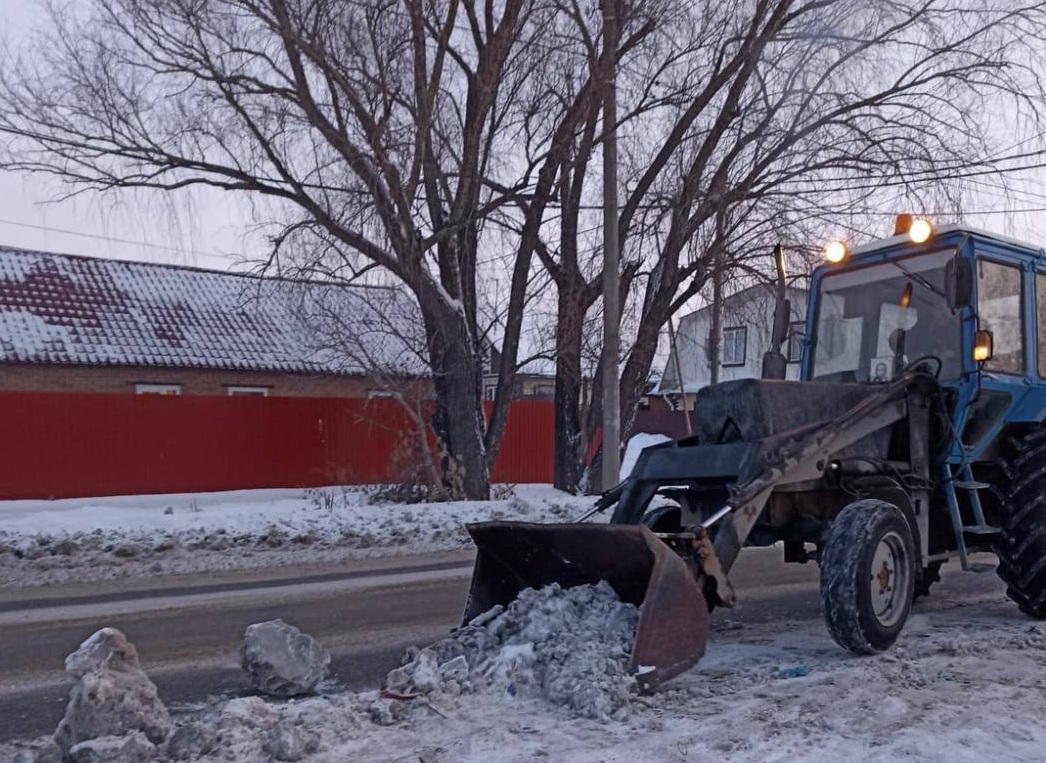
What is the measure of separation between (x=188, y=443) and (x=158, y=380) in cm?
462

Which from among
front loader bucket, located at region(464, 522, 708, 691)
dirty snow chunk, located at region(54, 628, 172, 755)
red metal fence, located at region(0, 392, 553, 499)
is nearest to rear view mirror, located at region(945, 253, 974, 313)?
front loader bucket, located at region(464, 522, 708, 691)

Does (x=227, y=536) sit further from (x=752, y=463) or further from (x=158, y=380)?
(x=158, y=380)

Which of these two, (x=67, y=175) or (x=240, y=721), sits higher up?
(x=67, y=175)

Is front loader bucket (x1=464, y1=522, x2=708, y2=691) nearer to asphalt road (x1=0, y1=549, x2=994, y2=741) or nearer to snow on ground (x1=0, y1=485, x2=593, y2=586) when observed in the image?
asphalt road (x1=0, y1=549, x2=994, y2=741)

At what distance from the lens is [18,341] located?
22953 mm

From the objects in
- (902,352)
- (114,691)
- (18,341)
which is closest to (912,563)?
(902,352)

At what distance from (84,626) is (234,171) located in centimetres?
839

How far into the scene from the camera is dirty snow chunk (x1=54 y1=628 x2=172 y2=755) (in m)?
4.56

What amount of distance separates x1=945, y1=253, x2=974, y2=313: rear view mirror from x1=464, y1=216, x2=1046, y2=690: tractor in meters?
0.01

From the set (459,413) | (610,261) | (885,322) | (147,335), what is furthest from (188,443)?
(885,322)

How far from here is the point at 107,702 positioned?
4648 millimetres

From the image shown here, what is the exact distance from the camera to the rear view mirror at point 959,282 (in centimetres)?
682

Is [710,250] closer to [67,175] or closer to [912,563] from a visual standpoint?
[67,175]

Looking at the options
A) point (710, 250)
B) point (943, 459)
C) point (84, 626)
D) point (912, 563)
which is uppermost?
point (710, 250)
